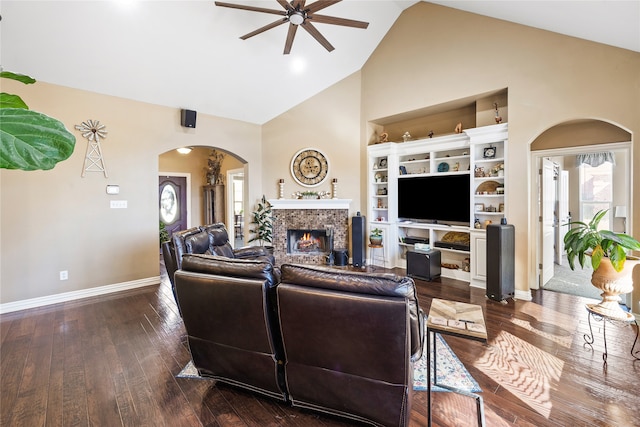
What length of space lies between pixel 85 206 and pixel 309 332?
4.03 metres

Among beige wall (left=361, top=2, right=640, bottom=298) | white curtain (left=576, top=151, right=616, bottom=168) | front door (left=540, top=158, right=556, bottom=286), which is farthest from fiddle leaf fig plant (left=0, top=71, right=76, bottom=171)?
white curtain (left=576, top=151, right=616, bottom=168)

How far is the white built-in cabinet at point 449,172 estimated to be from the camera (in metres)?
4.34

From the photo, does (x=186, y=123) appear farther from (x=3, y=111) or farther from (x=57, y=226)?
(x=3, y=111)

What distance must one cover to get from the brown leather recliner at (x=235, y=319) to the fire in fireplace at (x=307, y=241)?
13.1 ft

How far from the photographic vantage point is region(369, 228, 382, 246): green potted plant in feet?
17.9

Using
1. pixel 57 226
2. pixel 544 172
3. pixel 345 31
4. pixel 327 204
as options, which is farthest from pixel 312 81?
pixel 57 226

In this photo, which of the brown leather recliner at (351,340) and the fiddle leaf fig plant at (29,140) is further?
the brown leather recliner at (351,340)

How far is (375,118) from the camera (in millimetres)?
5562

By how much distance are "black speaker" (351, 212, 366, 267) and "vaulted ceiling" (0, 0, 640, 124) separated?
277 cm

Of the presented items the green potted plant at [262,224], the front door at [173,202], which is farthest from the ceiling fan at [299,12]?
the front door at [173,202]

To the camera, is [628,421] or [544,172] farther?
[544,172]

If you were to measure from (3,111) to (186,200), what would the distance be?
7.68m

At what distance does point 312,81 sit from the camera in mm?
5504

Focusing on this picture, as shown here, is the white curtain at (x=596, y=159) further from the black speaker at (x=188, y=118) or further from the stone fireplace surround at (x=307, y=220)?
the black speaker at (x=188, y=118)
